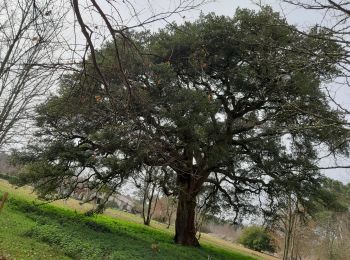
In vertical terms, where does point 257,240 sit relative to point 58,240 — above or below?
above

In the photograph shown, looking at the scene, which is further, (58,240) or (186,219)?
(186,219)

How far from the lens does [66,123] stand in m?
15.9

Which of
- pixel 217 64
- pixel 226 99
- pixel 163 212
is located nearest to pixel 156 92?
pixel 217 64

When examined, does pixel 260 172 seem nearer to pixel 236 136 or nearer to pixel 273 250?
pixel 236 136

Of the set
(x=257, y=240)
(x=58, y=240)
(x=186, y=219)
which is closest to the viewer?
(x=58, y=240)

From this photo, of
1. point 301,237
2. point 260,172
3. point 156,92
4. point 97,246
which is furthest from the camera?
point 301,237

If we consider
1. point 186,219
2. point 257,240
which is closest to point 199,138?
point 186,219

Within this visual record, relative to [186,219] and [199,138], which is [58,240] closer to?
[199,138]

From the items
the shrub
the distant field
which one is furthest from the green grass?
the shrub

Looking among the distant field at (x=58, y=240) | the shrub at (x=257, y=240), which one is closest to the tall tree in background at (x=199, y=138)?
the distant field at (x=58, y=240)

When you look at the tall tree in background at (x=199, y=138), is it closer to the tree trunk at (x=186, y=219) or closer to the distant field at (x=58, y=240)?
the tree trunk at (x=186, y=219)

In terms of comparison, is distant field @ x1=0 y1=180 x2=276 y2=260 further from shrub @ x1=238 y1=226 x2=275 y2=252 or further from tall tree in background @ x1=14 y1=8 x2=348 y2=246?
shrub @ x1=238 y1=226 x2=275 y2=252

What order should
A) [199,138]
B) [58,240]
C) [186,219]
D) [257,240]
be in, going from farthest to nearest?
[257,240] < [186,219] < [199,138] < [58,240]

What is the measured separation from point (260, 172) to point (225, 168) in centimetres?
174
